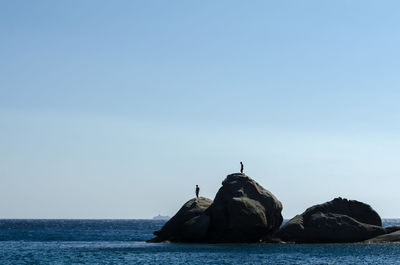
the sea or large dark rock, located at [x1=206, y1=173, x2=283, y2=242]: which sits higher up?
large dark rock, located at [x1=206, y1=173, x2=283, y2=242]

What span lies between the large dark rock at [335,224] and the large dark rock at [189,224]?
8954 millimetres

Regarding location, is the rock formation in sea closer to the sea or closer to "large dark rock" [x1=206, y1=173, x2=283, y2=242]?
"large dark rock" [x1=206, y1=173, x2=283, y2=242]

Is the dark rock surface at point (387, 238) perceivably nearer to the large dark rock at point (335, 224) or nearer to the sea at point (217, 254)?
the large dark rock at point (335, 224)

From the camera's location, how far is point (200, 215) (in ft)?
218

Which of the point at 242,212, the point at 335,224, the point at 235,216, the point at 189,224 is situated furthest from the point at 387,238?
the point at 189,224

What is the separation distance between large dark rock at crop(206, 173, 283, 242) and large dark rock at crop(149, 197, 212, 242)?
3.77ft

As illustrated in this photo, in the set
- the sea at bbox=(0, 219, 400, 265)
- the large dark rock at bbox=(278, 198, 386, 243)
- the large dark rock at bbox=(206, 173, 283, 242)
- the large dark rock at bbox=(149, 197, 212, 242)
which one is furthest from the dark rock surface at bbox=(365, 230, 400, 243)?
the large dark rock at bbox=(149, 197, 212, 242)

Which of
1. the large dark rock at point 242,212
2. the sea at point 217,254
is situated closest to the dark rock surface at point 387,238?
the sea at point 217,254

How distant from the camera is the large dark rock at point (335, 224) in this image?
64.5m

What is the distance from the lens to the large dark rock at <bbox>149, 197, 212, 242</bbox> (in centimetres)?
6512

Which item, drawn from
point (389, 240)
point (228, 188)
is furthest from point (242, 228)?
point (389, 240)

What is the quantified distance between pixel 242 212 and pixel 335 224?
1071cm

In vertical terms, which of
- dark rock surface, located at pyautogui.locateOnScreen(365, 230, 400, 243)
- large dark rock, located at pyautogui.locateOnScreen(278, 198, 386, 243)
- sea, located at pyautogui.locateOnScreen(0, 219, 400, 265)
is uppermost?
large dark rock, located at pyautogui.locateOnScreen(278, 198, 386, 243)

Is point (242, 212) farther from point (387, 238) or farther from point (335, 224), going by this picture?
point (387, 238)
